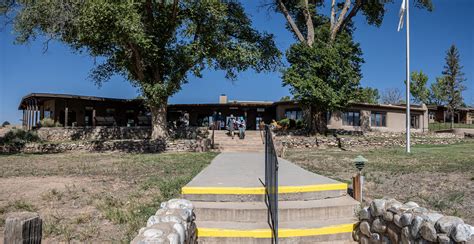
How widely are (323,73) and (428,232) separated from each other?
71.1 ft

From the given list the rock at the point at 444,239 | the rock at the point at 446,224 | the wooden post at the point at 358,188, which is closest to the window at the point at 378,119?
the wooden post at the point at 358,188

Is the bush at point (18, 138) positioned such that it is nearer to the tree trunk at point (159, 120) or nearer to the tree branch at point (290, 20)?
the tree trunk at point (159, 120)

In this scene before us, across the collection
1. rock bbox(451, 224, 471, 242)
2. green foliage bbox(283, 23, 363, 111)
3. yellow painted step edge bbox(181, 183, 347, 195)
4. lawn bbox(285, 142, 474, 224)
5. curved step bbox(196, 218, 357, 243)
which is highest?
green foliage bbox(283, 23, 363, 111)

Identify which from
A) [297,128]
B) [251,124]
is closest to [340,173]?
[297,128]

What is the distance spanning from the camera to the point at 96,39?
55.0 feet

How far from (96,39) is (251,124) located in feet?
71.3

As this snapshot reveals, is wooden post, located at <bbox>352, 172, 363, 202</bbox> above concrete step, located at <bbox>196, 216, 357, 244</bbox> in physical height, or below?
above

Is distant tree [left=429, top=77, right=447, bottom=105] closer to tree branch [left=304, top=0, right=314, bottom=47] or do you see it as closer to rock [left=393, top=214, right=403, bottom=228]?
tree branch [left=304, top=0, right=314, bottom=47]

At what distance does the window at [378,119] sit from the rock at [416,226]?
29565 mm

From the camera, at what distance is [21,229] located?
2.40 meters

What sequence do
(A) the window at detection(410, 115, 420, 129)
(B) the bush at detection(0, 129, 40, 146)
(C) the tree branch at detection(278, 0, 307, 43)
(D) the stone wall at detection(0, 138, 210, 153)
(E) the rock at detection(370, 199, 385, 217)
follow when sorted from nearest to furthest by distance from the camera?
(E) the rock at detection(370, 199, 385, 217) → (D) the stone wall at detection(0, 138, 210, 153) → (B) the bush at detection(0, 129, 40, 146) → (C) the tree branch at detection(278, 0, 307, 43) → (A) the window at detection(410, 115, 420, 129)

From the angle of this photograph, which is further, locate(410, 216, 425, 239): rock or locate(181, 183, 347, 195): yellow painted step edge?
Answer: locate(181, 183, 347, 195): yellow painted step edge

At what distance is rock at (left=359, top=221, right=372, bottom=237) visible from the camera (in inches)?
198

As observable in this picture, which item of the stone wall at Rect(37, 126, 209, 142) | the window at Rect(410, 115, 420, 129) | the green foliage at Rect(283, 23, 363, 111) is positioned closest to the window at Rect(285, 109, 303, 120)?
the green foliage at Rect(283, 23, 363, 111)
